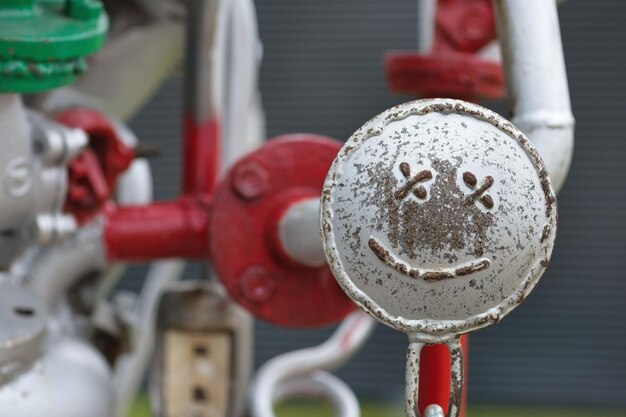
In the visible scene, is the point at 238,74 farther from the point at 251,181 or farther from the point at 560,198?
the point at 560,198

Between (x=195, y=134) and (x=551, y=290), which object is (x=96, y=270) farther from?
(x=551, y=290)

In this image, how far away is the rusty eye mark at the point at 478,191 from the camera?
432 millimetres

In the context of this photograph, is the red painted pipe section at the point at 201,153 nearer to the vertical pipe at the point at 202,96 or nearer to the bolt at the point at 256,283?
the vertical pipe at the point at 202,96

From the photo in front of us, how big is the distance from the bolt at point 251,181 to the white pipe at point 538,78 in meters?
0.16

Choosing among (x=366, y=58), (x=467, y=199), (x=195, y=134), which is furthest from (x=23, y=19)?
(x=366, y=58)

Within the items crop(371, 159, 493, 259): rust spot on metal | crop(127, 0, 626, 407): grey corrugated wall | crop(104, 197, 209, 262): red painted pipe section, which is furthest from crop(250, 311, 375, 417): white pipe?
crop(127, 0, 626, 407): grey corrugated wall

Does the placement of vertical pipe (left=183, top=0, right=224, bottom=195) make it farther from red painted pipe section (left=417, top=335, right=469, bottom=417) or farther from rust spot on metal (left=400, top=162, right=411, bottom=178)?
rust spot on metal (left=400, top=162, right=411, bottom=178)

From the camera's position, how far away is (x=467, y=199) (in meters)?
0.43

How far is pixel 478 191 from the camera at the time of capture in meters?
0.43

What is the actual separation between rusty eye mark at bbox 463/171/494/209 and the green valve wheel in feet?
0.84

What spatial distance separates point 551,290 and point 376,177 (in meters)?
2.27

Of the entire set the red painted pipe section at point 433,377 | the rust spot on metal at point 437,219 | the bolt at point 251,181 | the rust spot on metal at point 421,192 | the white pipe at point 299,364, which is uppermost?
the rust spot on metal at point 421,192

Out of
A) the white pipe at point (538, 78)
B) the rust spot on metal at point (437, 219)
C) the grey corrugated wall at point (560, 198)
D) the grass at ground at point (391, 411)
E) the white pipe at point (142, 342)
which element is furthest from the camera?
the grey corrugated wall at point (560, 198)

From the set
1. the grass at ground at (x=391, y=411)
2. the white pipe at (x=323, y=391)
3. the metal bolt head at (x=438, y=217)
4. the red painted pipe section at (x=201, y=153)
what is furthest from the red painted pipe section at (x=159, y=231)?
the grass at ground at (x=391, y=411)
